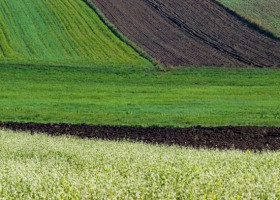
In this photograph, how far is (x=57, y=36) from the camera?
190ft

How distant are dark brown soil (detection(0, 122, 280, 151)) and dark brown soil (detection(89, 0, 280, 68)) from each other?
72.8ft

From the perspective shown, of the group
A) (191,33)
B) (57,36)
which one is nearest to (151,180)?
(57,36)

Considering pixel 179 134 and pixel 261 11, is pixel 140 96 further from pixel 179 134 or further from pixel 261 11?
pixel 261 11

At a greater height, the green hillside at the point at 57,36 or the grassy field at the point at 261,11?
the grassy field at the point at 261,11

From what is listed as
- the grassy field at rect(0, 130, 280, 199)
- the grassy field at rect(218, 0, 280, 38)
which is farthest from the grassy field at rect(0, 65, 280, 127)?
the grassy field at rect(0, 130, 280, 199)

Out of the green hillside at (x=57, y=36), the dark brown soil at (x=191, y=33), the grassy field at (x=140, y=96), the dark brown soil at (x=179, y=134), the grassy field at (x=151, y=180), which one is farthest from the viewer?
the dark brown soil at (x=191, y=33)

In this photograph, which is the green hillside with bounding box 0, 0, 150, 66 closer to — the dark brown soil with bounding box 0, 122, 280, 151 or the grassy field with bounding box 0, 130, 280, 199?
the dark brown soil with bounding box 0, 122, 280, 151

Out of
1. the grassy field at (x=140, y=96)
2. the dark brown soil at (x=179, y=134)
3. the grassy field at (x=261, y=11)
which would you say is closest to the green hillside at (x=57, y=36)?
the grassy field at (x=140, y=96)

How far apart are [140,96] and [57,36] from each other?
18966 mm

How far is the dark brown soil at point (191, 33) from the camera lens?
2085 inches

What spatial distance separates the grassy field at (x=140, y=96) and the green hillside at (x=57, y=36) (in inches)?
110

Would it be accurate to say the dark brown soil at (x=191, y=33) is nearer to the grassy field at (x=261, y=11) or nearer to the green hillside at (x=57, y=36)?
the grassy field at (x=261, y=11)

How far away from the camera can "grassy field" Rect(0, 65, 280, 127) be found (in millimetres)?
33250

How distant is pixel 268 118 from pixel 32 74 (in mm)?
20900
